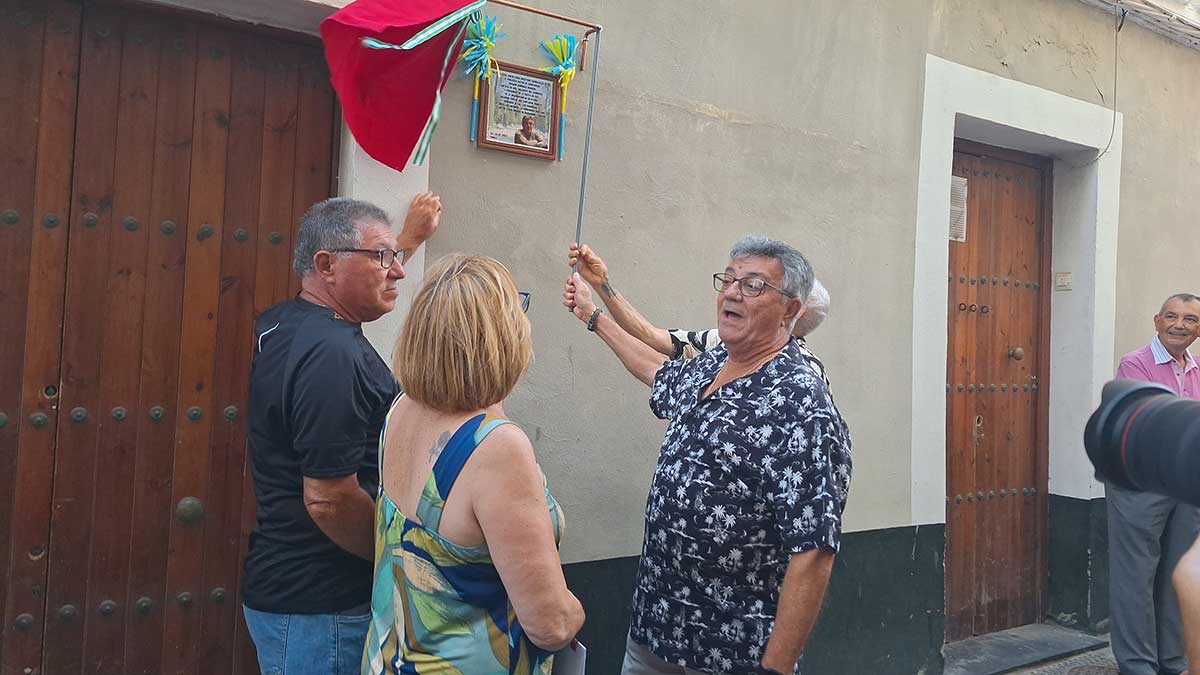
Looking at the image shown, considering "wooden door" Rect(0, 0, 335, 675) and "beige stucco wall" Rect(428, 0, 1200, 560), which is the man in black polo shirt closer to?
"wooden door" Rect(0, 0, 335, 675)

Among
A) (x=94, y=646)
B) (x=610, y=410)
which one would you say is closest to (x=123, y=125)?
(x=94, y=646)

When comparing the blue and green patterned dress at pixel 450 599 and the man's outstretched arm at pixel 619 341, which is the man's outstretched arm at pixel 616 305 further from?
the blue and green patterned dress at pixel 450 599

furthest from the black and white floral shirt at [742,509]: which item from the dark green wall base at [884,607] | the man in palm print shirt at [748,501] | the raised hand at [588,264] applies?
the dark green wall base at [884,607]

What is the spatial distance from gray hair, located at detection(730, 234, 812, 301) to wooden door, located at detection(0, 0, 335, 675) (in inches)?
60.5

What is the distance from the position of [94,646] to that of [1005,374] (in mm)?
4623

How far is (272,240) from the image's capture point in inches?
117

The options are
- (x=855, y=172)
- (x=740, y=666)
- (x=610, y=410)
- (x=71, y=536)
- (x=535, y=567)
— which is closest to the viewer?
(x=535, y=567)

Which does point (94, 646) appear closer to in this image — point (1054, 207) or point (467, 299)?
point (467, 299)

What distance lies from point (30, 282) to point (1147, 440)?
2823 mm

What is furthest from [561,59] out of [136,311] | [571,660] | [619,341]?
[571,660]

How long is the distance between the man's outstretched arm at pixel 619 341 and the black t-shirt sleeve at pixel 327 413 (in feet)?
3.65

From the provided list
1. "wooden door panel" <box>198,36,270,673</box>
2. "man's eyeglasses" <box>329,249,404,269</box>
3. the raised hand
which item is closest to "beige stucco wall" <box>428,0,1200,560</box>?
the raised hand

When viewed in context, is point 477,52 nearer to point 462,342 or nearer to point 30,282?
point 30,282

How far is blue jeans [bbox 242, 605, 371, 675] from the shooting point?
2074mm
